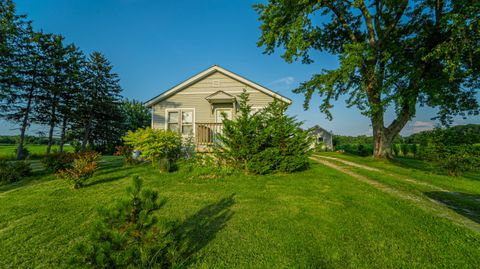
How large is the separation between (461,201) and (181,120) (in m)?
11.1

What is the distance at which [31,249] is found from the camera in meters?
2.47

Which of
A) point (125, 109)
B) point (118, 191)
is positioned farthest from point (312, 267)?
point (125, 109)

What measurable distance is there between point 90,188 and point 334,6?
17.1 m

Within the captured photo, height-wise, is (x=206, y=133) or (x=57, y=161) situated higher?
(x=206, y=133)

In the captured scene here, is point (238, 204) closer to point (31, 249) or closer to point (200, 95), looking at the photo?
point (31, 249)

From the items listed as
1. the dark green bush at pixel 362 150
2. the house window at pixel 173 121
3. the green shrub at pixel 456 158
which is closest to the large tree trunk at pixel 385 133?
the green shrub at pixel 456 158

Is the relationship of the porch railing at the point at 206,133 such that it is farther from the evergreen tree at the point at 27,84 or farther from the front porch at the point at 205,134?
the evergreen tree at the point at 27,84

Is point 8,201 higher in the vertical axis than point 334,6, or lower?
lower

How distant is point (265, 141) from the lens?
657 cm

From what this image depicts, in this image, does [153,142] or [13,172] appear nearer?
[13,172]

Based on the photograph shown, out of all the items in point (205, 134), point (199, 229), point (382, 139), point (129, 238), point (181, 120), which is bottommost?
point (199, 229)

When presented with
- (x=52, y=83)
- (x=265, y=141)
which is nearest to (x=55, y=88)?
(x=52, y=83)

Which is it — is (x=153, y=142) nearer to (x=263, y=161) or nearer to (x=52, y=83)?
(x=263, y=161)

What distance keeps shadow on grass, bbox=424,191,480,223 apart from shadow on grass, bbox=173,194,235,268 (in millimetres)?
4777
